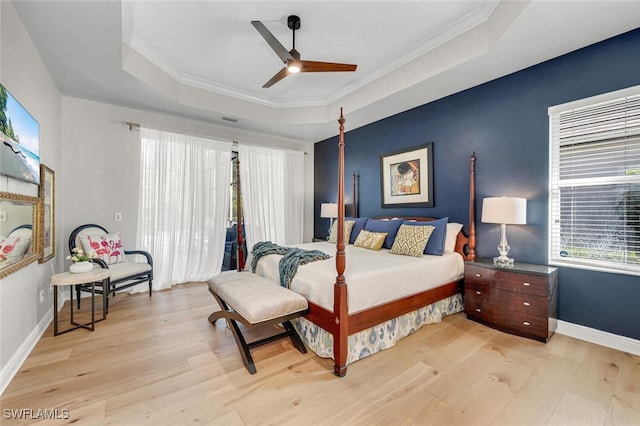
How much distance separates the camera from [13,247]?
1.97 meters

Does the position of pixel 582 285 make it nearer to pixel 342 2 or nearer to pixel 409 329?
pixel 409 329

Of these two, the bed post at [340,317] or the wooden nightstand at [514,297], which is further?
the wooden nightstand at [514,297]

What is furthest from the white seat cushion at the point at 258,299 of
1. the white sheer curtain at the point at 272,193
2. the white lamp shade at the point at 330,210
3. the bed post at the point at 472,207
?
the white lamp shade at the point at 330,210

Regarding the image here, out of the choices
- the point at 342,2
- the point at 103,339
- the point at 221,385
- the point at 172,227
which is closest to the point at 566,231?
the point at 342,2

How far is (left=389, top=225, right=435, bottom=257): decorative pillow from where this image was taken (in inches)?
123

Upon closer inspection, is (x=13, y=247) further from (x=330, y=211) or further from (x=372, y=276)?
(x=330, y=211)

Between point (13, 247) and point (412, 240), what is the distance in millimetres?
3518

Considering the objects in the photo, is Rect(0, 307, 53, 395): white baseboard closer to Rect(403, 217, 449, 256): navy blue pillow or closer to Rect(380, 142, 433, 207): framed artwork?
Rect(403, 217, 449, 256): navy blue pillow

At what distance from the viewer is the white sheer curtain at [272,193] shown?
4.93 metres

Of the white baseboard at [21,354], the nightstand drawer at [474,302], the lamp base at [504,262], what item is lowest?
the white baseboard at [21,354]

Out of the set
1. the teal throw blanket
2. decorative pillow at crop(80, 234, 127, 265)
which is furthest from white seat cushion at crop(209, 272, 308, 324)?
decorative pillow at crop(80, 234, 127, 265)

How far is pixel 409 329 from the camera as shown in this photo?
2.65 metres

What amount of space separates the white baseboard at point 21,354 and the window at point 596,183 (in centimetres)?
459

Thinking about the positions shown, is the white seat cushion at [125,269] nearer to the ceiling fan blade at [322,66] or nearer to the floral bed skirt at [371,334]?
the floral bed skirt at [371,334]
